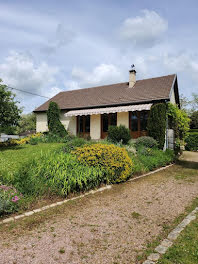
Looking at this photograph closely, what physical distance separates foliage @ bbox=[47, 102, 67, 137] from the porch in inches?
46.7

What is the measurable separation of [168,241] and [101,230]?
139 centimetres

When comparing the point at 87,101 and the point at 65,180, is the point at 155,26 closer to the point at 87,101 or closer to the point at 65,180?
the point at 65,180

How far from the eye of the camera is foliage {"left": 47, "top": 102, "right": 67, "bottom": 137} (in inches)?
789

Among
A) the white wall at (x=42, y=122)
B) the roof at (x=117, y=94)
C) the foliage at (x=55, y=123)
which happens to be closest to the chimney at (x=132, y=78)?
the roof at (x=117, y=94)

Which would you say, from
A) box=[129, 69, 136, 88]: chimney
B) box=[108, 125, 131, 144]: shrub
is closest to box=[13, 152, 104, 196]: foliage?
box=[108, 125, 131, 144]: shrub

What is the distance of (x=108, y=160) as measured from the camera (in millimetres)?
7652

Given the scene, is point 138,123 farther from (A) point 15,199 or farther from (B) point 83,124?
(A) point 15,199

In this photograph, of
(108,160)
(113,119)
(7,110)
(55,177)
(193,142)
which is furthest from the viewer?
(193,142)

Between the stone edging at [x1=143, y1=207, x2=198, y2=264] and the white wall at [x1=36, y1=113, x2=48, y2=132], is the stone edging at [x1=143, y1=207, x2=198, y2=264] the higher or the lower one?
the lower one

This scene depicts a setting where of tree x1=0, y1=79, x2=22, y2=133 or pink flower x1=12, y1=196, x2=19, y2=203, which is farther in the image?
tree x1=0, y1=79, x2=22, y2=133

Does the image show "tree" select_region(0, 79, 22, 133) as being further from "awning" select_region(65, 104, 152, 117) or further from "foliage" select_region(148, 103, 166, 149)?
"foliage" select_region(148, 103, 166, 149)

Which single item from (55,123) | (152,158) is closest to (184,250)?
(152,158)

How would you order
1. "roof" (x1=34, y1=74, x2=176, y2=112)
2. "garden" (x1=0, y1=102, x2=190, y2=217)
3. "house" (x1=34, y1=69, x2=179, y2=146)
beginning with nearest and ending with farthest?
"garden" (x1=0, y1=102, x2=190, y2=217), "house" (x1=34, y1=69, x2=179, y2=146), "roof" (x1=34, y1=74, x2=176, y2=112)

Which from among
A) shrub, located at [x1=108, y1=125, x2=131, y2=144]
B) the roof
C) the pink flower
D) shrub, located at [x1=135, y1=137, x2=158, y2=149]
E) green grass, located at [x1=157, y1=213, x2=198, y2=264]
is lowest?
green grass, located at [x1=157, y1=213, x2=198, y2=264]
